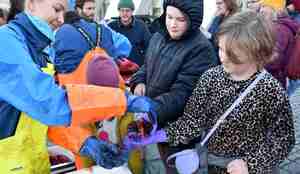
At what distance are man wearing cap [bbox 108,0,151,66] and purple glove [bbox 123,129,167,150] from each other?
360cm

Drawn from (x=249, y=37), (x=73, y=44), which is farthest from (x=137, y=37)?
(x=249, y=37)

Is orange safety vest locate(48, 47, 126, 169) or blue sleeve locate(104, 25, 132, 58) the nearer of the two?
orange safety vest locate(48, 47, 126, 169)

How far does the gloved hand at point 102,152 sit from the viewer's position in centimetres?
181

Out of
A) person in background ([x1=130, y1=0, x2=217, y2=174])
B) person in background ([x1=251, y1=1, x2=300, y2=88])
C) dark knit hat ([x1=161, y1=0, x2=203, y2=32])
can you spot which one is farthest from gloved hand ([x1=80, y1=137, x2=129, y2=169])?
person in background ([x1=251, y1=1, x2=300, y2=88])

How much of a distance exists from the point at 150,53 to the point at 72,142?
3.64 ft

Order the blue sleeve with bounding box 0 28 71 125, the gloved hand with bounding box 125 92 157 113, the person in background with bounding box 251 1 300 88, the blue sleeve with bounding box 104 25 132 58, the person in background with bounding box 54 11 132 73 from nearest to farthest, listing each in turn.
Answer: the blue sleeve with bounding box 0 28 71 125 < the gloved hand with bounding box 125 92 157 113 < the person in background with bounding box 54 11 132 73 < the blue sleeve with bounding box 104 25 132 58 < the person in background with bounding box 251 1 300 88

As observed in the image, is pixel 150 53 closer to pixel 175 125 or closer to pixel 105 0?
pixel 175 125

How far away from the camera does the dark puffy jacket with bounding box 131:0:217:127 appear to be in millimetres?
2496

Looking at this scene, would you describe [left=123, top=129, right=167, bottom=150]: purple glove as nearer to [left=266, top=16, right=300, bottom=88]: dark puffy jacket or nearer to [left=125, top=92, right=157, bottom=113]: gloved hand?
[left=125, top=92, right=157, bottom=113]: gloved hand

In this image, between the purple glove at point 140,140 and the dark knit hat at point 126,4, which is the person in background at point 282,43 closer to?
the purple glove at point 140,140

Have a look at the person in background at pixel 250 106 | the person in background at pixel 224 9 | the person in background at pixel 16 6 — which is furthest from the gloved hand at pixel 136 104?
the person in background at pixel 224 9

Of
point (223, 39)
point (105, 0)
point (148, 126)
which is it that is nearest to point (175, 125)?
point (148, 126)

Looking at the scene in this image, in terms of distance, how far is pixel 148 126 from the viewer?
2301mm

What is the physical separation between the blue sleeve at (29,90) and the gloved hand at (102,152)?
0.63 ft
